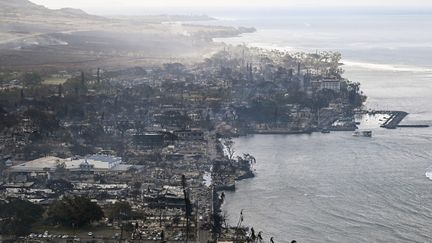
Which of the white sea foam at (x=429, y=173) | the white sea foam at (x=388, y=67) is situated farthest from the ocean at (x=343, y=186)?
the white sea foam at (x=388, y=67)

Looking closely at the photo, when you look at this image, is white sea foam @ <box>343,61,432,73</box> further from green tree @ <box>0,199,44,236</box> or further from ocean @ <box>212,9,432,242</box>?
green tree @ <box>0,199,44,236</box>

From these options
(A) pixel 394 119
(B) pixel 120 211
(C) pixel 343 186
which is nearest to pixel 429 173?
(C) pixel 343 186

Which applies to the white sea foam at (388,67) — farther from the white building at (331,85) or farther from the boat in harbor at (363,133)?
the boat in harbor at (363,133)

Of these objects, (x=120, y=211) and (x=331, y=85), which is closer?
(x=120, y=211)

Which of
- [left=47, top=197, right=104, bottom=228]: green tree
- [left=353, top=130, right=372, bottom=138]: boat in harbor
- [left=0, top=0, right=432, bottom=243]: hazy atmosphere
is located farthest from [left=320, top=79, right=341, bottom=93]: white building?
[left=47, top=197, right=104, bottom=228]: green tree

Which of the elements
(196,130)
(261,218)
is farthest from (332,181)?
(196,130)

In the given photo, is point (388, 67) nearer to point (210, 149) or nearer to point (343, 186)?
point (210, 149)

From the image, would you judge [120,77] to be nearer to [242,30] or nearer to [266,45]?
[266,45]

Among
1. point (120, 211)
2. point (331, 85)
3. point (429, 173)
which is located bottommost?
point (120, 211)

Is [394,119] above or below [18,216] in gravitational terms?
above
